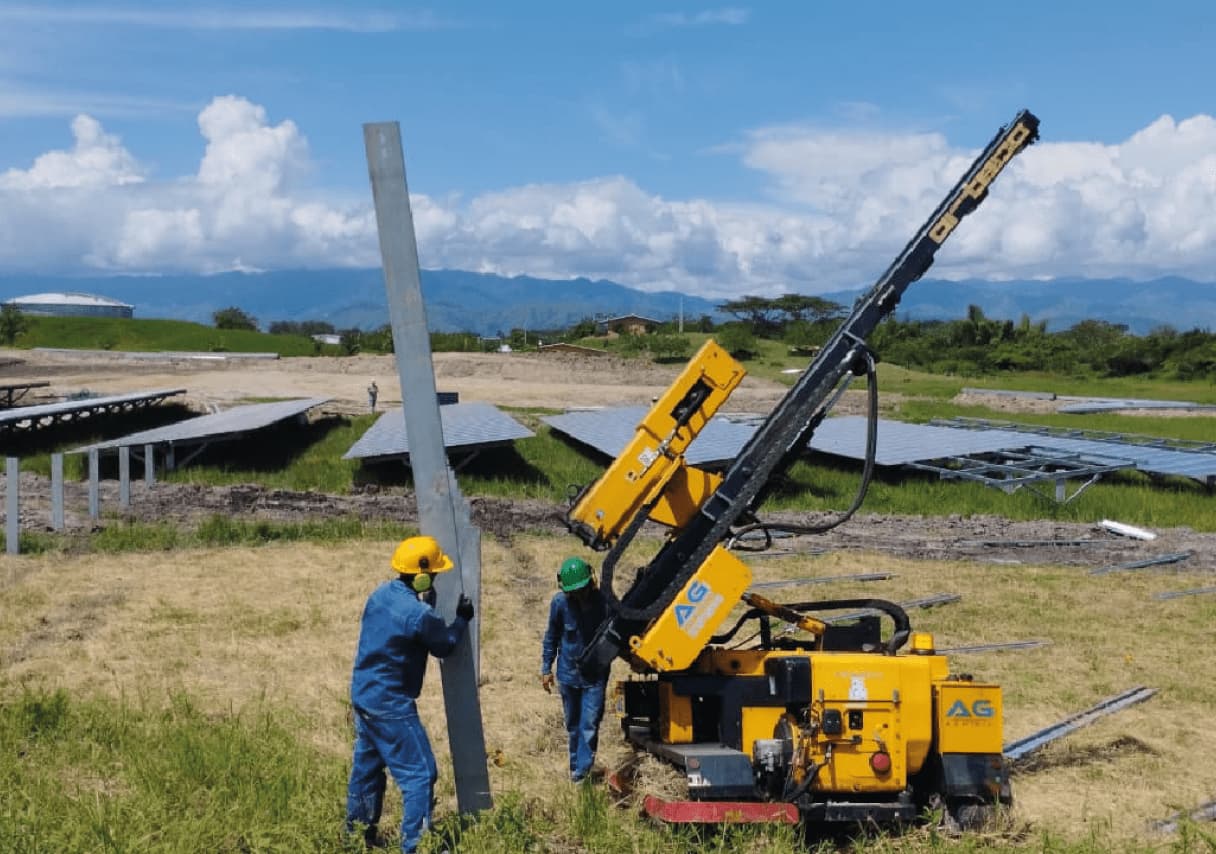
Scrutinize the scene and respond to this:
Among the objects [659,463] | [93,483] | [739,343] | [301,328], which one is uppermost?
[301,328]

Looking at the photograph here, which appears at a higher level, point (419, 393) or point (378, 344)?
point (378, 344)

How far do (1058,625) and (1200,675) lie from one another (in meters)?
1.96

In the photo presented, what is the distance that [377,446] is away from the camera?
901 inches

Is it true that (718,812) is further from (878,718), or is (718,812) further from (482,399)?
(482,399)

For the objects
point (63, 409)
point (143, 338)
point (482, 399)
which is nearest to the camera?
point (63, 409)

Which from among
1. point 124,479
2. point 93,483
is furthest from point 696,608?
point 124,479

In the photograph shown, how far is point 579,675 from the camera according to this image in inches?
291

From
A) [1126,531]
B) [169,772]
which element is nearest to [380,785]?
[169,772]

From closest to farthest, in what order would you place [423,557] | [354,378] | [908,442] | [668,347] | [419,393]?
1. [419,393]
2. [423,557]
3. [908,442]
4. [354,378]
5. [668,347]

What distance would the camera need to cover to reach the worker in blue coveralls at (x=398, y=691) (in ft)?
19.0

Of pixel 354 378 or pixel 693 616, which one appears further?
pixel 354 378

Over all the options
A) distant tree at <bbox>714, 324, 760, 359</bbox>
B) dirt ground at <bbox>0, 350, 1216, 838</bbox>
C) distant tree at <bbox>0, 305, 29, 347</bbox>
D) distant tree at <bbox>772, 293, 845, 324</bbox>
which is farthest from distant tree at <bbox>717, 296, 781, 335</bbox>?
dirt ground at <bbox>0, 350, 1216, 838</bbox>

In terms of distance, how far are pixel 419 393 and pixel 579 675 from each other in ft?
8.62

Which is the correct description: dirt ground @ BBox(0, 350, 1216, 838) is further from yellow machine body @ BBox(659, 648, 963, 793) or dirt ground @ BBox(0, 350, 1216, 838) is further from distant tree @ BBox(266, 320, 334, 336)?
distant tree @ BBox(266, 320, 334, 336)
